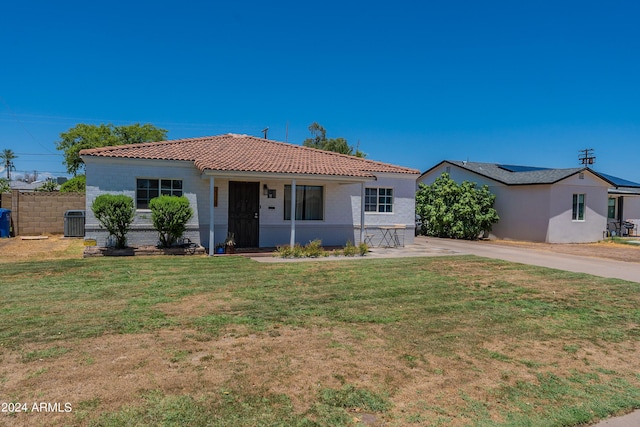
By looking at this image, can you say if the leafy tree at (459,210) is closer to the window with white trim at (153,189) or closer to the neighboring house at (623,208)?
the neighboring house at (623,208)

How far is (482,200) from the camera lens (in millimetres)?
23281

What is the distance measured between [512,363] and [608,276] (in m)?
7.88

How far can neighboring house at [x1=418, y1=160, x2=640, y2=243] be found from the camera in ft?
69.7

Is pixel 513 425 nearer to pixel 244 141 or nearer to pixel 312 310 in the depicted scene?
pixel 312 310

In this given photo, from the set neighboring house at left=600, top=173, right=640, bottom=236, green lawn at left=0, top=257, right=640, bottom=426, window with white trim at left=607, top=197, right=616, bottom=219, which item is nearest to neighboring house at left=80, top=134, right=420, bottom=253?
green lawn at left=0, top=257, right=640, bottom=426

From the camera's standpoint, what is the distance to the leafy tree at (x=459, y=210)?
2283 cm

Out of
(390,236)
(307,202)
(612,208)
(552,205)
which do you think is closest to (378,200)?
(390,236)

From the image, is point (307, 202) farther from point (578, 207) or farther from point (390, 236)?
point (578, 207)

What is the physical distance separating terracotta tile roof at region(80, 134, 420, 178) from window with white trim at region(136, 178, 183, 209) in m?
0.80

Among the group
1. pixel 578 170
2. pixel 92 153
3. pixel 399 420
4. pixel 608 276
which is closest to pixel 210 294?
pixel 399 420

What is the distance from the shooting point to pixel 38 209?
18.4 metres

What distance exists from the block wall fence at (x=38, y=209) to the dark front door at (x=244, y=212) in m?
9.14

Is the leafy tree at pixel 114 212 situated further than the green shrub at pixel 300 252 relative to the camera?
No

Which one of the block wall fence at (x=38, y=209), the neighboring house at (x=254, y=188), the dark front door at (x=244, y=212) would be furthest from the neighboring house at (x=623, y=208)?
the block wall fence at (x=38, y=209)
